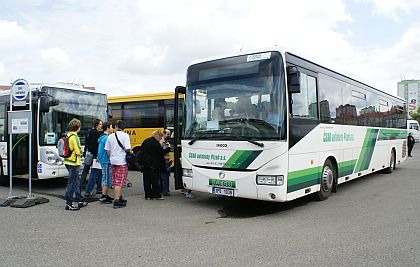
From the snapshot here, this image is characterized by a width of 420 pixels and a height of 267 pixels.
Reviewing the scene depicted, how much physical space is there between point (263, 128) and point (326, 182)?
257 cm

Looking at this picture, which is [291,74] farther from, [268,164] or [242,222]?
[242,222]

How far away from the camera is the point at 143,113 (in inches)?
613

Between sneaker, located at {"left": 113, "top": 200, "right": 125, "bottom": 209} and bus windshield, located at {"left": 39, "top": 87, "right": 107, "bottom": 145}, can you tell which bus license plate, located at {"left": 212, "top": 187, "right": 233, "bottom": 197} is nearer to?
sneaker, located at {"left": 113, "top": 200, "right": 125, "bottom": 209}

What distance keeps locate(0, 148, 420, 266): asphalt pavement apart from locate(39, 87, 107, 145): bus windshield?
185 cm

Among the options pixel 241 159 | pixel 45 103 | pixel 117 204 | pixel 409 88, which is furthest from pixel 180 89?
pixel 409 88

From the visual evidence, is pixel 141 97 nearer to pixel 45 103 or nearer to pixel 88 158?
pixel 45 103

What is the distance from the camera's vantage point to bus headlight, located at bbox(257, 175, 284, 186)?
679 centimetres

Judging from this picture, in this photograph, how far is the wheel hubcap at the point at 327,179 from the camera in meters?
8.41

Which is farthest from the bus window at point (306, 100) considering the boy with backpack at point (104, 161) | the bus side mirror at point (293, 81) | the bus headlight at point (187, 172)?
the boy with backpack at point (104, 161)

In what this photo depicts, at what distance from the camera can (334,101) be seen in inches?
354

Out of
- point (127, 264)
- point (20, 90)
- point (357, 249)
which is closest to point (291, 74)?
point (357, 249)

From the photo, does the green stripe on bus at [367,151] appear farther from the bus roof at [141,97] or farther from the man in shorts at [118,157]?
the bus roof at [141,97]

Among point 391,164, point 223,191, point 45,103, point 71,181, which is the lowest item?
point 391,164

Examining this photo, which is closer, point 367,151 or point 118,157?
point 118,157
